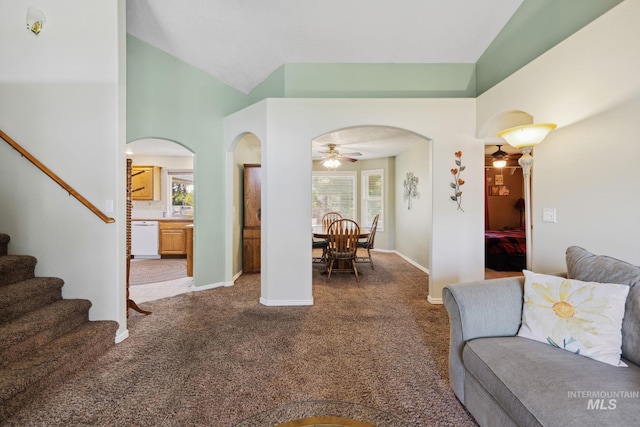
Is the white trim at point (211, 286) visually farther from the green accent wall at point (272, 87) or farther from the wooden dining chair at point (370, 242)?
the green accent wall at point (272, 87)

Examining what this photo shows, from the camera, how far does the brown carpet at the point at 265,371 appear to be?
5.49ft

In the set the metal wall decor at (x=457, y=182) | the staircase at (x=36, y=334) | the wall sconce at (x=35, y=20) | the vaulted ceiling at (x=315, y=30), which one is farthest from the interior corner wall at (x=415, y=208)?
the wall sconce at (x=35, y=20)

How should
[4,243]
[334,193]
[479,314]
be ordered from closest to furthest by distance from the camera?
[479,314] → [4,243] → [334,193]

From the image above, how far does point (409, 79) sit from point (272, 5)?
75.6 inches

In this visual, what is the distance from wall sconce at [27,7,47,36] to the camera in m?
2.43

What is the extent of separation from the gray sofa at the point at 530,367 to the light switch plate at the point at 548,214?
0.77 m

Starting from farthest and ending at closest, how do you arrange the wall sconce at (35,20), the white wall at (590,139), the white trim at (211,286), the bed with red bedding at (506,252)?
the bed with red bedding at (506,252) → the white trim at (211,286) → the wall sconce at (35,20) → the white wall at (590,139)

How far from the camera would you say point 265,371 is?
210 cm

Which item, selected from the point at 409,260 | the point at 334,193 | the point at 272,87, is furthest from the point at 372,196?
the point at 272,87

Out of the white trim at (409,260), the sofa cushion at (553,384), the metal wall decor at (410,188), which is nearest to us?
the sofa cushion at (553,384)

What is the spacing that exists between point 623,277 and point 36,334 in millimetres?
3811

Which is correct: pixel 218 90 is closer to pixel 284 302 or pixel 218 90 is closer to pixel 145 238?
pixel 284 302

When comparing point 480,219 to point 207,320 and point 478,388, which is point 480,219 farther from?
point 207,320

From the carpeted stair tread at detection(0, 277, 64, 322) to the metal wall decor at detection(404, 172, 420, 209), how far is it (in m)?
5.51
